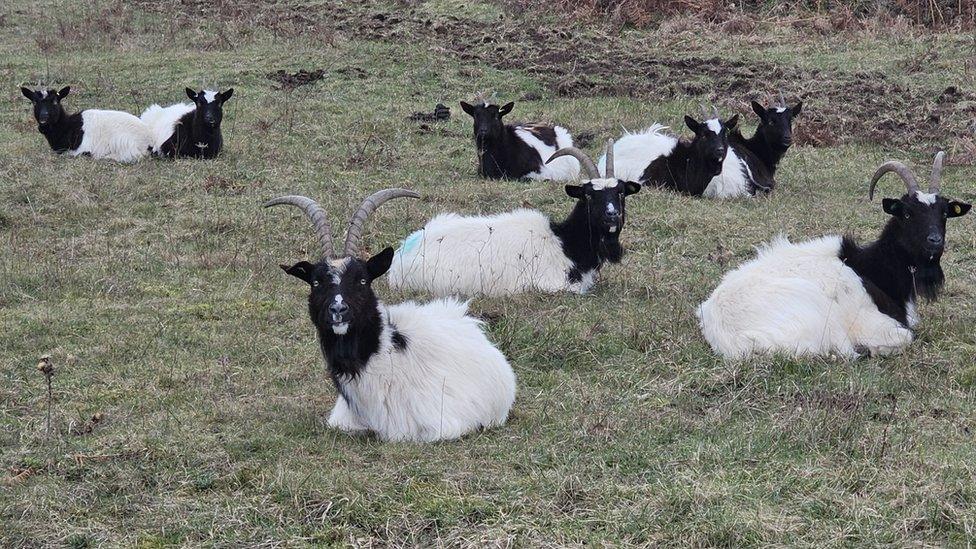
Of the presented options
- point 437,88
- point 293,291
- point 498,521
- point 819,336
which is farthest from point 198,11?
point 498,521

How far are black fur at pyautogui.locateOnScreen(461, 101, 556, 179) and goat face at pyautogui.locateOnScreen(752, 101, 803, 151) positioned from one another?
2838 mm

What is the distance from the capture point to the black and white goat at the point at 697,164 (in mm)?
14297

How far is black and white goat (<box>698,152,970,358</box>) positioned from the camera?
821 cm

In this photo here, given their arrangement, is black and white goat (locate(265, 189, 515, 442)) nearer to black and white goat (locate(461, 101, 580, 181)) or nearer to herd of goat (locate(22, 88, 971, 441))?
herd of goat (locate(22, 88, 971, 441))

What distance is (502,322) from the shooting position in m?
8.89

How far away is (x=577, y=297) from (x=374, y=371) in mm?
3317

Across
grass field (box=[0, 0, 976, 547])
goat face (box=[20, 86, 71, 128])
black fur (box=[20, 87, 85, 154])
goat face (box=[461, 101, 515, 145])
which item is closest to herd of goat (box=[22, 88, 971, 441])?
grass field (box=[0, 0, 976, 547])

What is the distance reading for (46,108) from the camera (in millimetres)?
16031

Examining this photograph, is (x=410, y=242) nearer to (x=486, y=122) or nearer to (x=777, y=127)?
(x=486, y=122)

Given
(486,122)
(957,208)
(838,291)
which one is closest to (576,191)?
(838,291)

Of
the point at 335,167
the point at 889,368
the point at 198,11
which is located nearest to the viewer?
the point at 889,368

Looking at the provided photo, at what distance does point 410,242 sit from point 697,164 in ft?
16.6

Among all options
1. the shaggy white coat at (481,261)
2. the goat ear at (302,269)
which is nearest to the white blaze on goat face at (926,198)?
the shaggy white coat at (481,261)

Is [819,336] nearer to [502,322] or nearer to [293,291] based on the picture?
[502,322]
